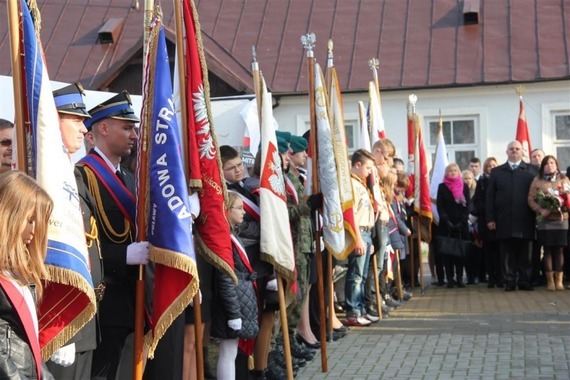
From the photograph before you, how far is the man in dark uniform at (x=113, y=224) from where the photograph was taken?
5.45m

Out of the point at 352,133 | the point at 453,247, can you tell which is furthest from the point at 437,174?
the point at 352,133

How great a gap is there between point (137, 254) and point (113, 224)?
0.25m

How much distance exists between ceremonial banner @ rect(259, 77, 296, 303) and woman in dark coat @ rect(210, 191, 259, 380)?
1.58 feet

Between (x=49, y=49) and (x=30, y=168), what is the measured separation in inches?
959

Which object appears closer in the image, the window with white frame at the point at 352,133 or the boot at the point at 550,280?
Result: the boot at the point at 550,280

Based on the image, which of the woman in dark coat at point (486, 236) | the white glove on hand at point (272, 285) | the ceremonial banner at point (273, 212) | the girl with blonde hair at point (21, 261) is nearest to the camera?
the girl with blonde hair at point (21, 261)

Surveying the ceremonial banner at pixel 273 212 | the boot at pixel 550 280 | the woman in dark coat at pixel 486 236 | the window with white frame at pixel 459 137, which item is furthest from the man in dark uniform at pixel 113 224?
the window with white frame at pixel 459 137

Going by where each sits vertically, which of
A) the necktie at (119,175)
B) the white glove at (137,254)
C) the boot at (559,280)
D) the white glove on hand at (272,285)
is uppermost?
the necktie at (119,175)

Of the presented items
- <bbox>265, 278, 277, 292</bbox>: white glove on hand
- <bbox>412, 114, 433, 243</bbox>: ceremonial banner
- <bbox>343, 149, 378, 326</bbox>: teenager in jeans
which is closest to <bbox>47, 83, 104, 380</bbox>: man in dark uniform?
<bbox>265, 278, 277, 292</bbox>: white glove on hand

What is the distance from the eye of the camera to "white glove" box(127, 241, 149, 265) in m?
5.43

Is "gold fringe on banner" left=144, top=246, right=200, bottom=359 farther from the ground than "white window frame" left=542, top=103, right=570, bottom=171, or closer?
closer

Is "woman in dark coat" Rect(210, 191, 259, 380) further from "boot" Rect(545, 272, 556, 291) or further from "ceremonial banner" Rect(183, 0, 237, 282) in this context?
"boot" Rect(545, 272, 556, 291)

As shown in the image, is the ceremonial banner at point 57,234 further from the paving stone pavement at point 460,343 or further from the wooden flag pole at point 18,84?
the paving stone pavement at point 460,343

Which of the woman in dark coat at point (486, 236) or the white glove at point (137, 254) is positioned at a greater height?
the white glove at point (137, 254)
